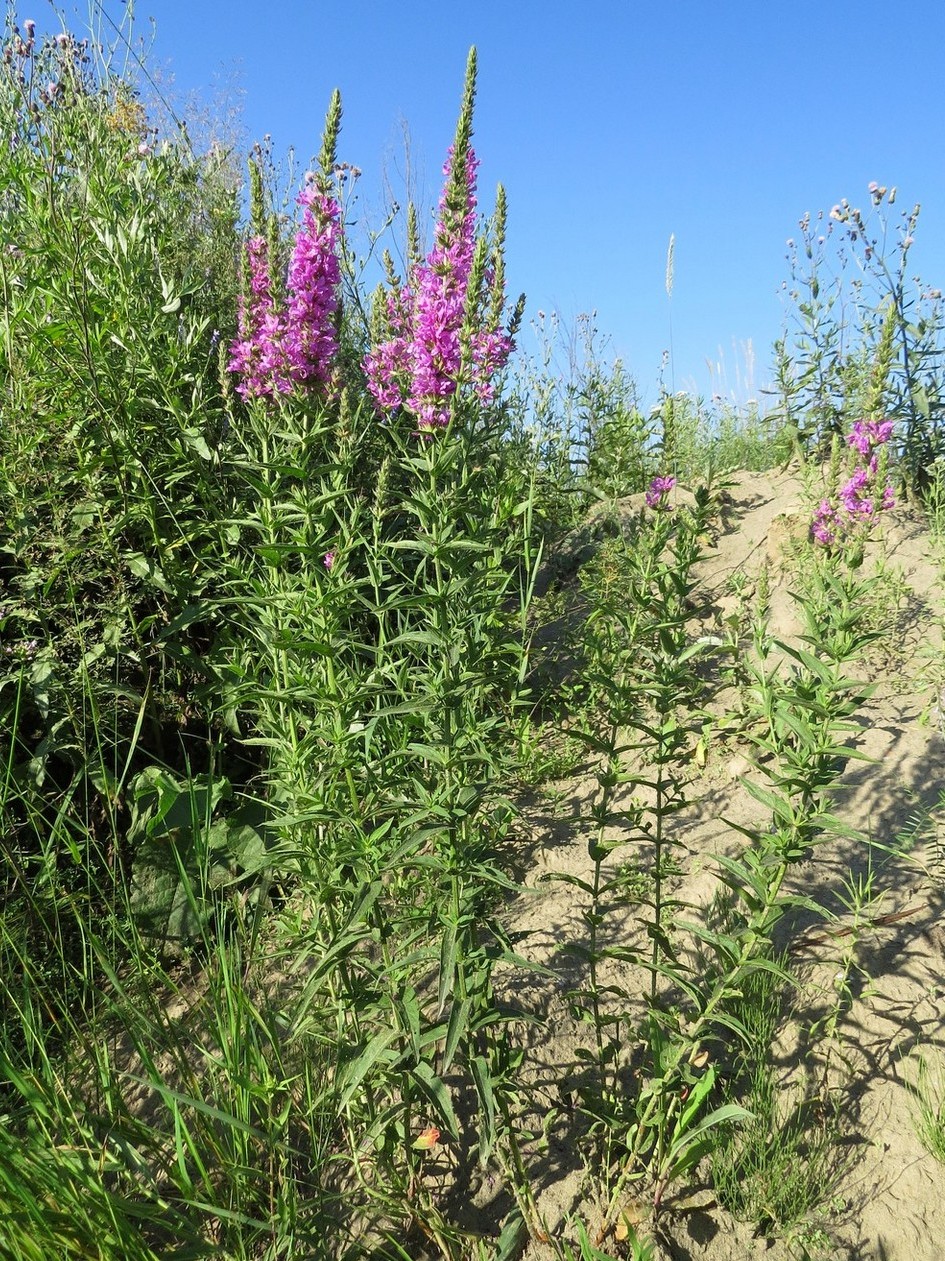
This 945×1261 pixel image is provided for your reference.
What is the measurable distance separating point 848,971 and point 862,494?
1536 mm

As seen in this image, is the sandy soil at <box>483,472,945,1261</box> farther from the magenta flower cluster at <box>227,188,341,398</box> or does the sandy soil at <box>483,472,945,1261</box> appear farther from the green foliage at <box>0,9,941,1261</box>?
the magenta flower cluster at <box>227,188,341,398</box>

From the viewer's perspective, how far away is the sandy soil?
88.3 inches

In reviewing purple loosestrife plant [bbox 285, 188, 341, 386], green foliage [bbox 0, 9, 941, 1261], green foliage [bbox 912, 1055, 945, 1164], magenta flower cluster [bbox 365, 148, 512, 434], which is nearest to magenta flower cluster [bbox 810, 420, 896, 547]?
green foliage [bbox 0, 9, 941, 1261]

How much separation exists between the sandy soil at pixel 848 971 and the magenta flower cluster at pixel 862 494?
20.5 inches

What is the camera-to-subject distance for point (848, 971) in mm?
2754

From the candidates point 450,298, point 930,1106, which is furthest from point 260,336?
point 930,1106

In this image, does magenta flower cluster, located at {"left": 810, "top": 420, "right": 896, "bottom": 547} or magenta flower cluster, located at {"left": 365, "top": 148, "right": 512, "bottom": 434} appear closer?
magenta flower cluster, located at {"left": 365, "top": 148, "right": 512, "bottom": 434}

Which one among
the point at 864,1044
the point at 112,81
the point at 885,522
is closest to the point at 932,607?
the point at 885,522

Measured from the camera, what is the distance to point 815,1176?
227cm

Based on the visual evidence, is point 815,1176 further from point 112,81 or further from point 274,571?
point 112,81

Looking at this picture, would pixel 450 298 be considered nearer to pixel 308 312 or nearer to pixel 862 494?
pixel 308 312

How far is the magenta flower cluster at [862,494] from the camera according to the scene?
277 centimetres

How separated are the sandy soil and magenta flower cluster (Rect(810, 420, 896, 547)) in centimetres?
52

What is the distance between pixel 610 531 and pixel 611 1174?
12.4 ft
